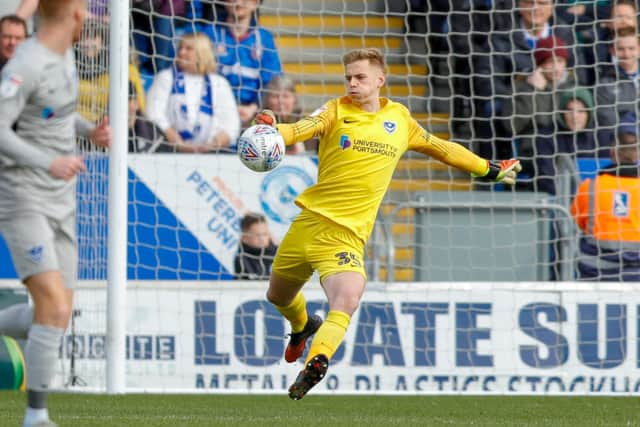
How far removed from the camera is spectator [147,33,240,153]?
10641mm

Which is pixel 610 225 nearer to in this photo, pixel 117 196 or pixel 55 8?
pixel 117 196

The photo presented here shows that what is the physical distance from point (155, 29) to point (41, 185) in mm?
5456

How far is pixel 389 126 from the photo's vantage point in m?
7.66

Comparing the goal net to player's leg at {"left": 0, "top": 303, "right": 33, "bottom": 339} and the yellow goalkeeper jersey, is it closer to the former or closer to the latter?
the yellow goalkeeper jersey

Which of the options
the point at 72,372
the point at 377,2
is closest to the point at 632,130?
the point at 377,2

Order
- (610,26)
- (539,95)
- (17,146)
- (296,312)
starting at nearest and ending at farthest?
(17,146), (296,312), (610,26), (539,95)

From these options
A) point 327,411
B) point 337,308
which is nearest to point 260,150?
point 337,308

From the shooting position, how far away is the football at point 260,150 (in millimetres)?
6922

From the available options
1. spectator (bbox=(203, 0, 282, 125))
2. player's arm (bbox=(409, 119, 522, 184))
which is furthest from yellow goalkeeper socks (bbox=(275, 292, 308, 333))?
spectator (bbox=(203, 0, 282, 125))

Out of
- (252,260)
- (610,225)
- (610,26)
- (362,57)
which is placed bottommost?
(252,260)

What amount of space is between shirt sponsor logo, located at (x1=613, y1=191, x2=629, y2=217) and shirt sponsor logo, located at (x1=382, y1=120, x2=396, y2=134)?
3.45 meters

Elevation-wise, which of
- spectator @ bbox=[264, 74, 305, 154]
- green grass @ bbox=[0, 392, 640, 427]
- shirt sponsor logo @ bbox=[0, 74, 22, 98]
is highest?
spectator @ bbox=[264, 74, 305, 154]

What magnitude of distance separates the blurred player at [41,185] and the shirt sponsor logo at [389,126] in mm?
2388

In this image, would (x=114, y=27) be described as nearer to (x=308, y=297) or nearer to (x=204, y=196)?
(x=204, y=196)
